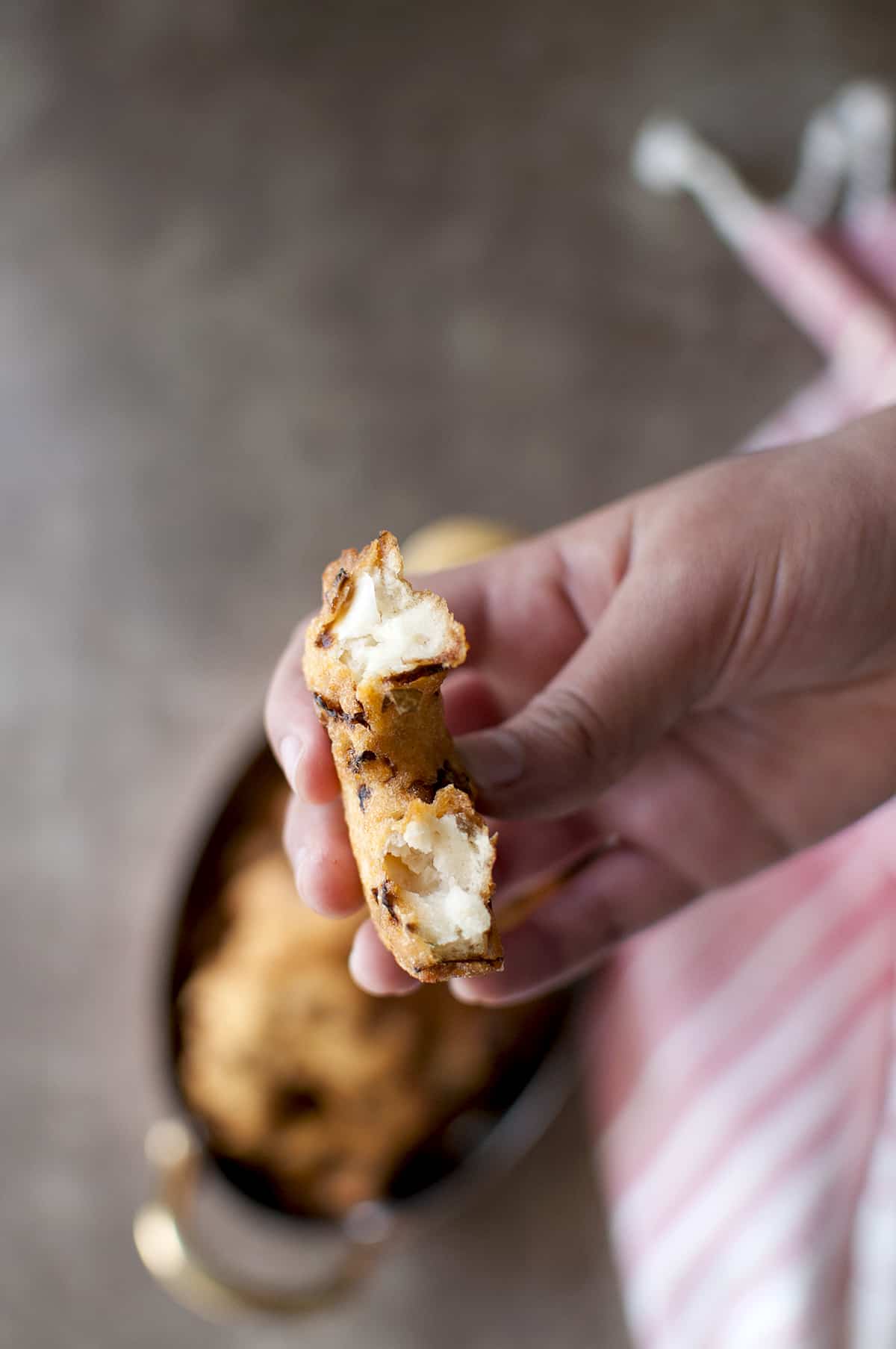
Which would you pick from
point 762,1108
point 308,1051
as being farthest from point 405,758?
point 762,1108

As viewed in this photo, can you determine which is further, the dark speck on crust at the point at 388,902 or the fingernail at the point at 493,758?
the fingernail at the point at 493,758

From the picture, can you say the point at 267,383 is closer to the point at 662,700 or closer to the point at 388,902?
the point at 662,700

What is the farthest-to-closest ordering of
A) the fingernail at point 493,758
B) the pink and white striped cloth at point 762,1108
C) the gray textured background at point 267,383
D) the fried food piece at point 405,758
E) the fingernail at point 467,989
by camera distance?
the gray textured background at point 267,383 < the pink and white striped cloth at point 762,1108 < the fingernail at point 467,989 < the fingernail at point 493,758 < the fried food piece at point 405,758

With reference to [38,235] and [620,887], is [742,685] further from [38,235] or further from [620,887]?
[38,235]

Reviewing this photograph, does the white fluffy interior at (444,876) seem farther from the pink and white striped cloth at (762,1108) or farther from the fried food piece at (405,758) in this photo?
the pink and white striped cloth at (762,1108)

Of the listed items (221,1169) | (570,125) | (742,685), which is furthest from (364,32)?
(221,1169)

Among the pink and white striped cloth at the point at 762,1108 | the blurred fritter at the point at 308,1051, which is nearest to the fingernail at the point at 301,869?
the blurred fritter at the point at 308,1051

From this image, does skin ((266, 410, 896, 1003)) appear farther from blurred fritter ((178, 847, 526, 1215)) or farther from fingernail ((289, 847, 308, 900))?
blurred fritter ((178, 847, 526, 1215))
